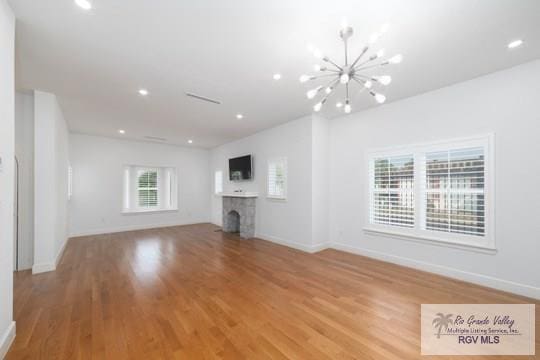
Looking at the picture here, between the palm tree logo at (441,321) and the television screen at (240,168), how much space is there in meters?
4.92

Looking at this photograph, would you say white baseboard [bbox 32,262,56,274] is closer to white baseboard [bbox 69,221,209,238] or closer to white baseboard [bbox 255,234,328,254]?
white baseboard [bbox 69,221,209,238]

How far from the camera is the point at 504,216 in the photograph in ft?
9.42

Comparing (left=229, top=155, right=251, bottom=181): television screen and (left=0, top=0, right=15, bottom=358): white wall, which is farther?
(left=229, top=155, right=251, bottom=181): television screen

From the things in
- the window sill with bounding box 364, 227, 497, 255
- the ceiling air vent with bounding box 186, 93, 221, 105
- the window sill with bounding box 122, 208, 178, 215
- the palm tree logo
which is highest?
the ceiling air vent with bounding box 186, 93, 221, 105

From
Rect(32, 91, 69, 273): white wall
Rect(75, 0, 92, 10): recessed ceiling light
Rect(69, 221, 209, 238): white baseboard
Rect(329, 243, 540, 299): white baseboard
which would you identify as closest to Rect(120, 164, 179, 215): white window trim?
Rect(69, 221, 209, 238): white baseboard

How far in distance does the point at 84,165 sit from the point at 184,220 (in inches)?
136

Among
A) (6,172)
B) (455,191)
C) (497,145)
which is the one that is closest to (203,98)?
(6,172)

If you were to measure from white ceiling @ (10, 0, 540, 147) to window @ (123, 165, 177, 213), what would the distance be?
144 inches

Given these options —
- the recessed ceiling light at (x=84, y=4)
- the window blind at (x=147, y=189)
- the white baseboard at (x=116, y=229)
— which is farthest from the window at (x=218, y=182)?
the recessed ceiling light at (x=84, y=4)

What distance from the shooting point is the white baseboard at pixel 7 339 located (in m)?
1.78

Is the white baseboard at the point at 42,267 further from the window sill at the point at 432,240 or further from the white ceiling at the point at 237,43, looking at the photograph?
the window sill at the point at 432,240

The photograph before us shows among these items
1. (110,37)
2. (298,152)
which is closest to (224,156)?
(298,152)

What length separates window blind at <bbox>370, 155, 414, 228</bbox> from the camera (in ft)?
12.4

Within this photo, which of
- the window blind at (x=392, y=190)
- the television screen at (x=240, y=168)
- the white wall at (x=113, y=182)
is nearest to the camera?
the window blind at (x=392, y=190)
